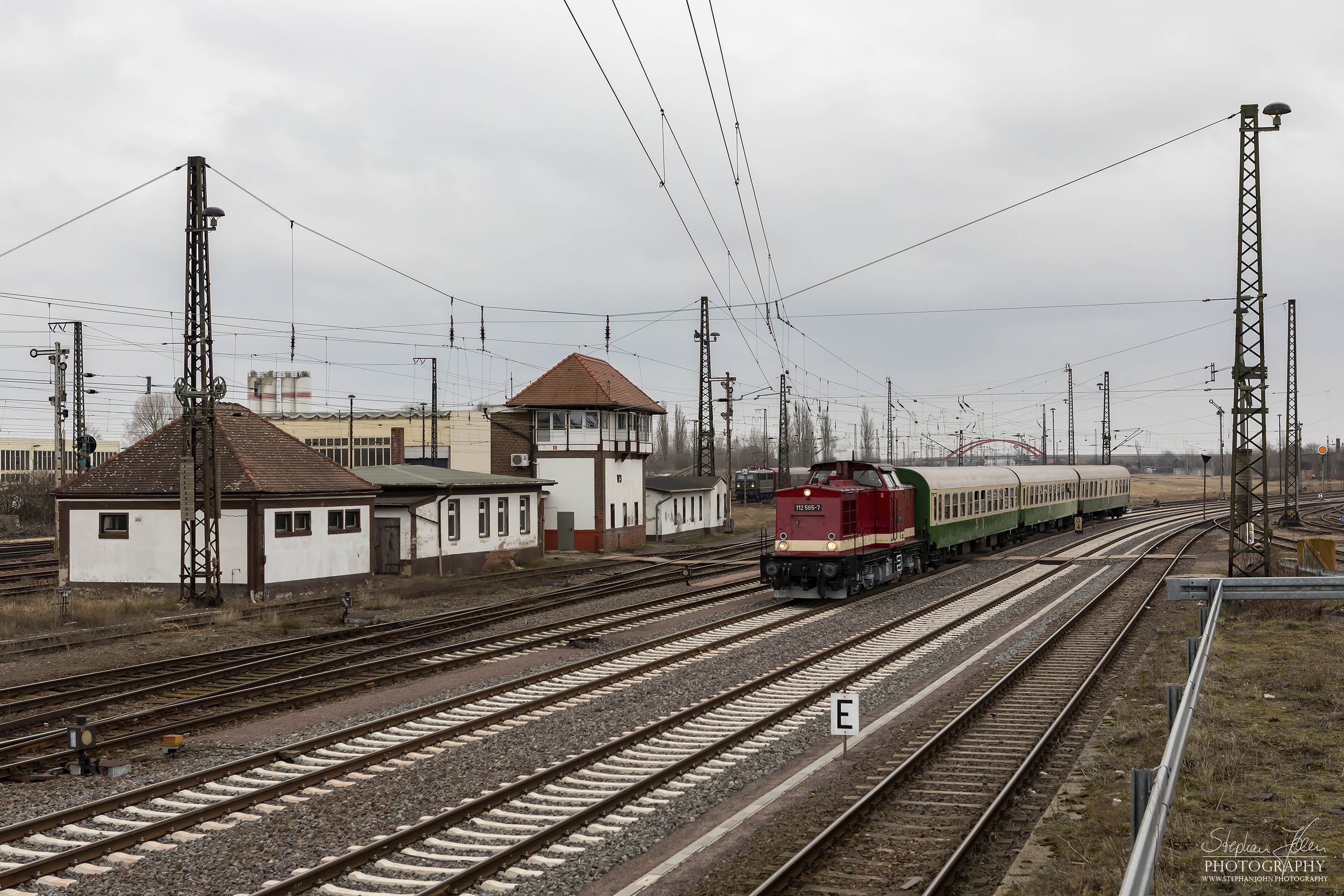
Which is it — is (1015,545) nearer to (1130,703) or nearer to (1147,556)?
(1147,556)

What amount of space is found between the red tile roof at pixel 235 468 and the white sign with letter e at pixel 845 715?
2016 centimetres

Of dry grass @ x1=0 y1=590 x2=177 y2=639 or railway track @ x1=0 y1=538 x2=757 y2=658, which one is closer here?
railway track @ x1=0 y1=538 x2=757 y2=658

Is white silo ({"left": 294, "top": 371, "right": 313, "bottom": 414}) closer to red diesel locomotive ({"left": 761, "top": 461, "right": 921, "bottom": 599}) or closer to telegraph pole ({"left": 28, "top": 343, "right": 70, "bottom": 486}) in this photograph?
telegraph pole ({"left": 28, "top": 343, "right": 70, "bottom": 486})

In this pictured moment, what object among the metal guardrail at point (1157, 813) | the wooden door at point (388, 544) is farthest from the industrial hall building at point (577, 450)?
the metal guardrail at point (1157, 813)

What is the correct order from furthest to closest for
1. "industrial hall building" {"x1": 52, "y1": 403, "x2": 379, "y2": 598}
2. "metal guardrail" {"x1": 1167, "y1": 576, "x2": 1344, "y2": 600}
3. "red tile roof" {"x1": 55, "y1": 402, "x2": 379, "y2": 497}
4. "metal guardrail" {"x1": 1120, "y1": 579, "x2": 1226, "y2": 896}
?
"red tile roof" {"x1": 55, "y1": 402, "x2": 379, "y2": 497} → "industrial hall building" {"x1": 52, "y1": 403, "x2": 379, "y2": 598} → "metal guardrail" {"x1": 1167, "y1": 576, "x2": 1344, "y2": 600} → "metal guardrail" {"x1": 1120, "y1": 579, "x2": 1226, "y2": 896}

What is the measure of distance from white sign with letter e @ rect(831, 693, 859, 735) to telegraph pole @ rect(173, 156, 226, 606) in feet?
63.2

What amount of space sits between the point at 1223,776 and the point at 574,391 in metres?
39.2

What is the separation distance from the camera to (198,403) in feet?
87.4

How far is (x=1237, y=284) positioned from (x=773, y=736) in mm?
16887

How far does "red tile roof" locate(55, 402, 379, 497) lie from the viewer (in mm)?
28516

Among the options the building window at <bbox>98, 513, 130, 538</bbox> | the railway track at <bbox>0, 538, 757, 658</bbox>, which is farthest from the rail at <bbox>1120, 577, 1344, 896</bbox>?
the building window at <bbox>98, 513, 130, 538</bbox>

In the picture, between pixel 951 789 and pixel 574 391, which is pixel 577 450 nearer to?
pixel 574 391

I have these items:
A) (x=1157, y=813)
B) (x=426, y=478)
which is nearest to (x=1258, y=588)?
(x=1157, y=813)

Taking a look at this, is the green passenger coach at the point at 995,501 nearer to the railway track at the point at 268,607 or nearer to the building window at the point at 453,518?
the railway track at the point at 268,607
